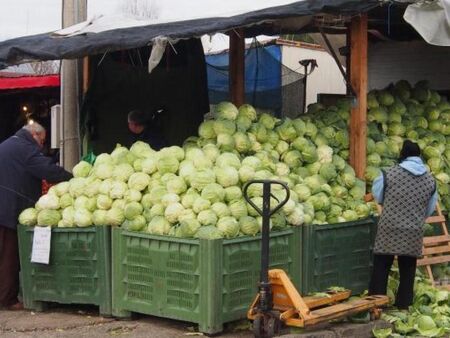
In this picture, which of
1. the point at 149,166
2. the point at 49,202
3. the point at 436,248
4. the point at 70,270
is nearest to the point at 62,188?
the point at 49,202

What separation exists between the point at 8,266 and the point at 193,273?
2.37 meters

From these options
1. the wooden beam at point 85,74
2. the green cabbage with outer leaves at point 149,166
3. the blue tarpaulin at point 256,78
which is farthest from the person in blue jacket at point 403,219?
the blue tarpaulin at point 256,78

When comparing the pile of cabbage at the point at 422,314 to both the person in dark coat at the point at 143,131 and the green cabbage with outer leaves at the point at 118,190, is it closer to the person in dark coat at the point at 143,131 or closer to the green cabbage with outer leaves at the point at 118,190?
the green cabbage with outer leaves at the point at 118,190

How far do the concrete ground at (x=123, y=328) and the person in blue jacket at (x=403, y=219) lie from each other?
619mm

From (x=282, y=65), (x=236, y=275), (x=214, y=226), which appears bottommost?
(x=236, y=275)

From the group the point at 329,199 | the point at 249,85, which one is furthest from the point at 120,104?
the point at 329,199

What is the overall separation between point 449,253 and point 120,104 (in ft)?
15.4

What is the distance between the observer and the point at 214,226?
6285mm

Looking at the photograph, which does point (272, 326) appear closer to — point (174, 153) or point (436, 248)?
point (174, 153)

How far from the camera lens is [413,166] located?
7234mm

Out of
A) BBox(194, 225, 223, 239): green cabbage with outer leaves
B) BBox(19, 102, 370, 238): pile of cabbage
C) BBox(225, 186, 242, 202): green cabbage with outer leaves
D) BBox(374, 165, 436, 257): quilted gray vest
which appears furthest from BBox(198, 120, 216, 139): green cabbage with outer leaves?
BBox(374, 165, 436, 257): quilted gray vest

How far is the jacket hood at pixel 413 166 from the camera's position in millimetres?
7191

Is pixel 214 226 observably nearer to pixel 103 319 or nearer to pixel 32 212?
pixel 103 319

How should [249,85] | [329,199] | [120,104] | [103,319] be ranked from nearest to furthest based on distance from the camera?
[103,319]
[329,199]
[120,104]
[249,85]
